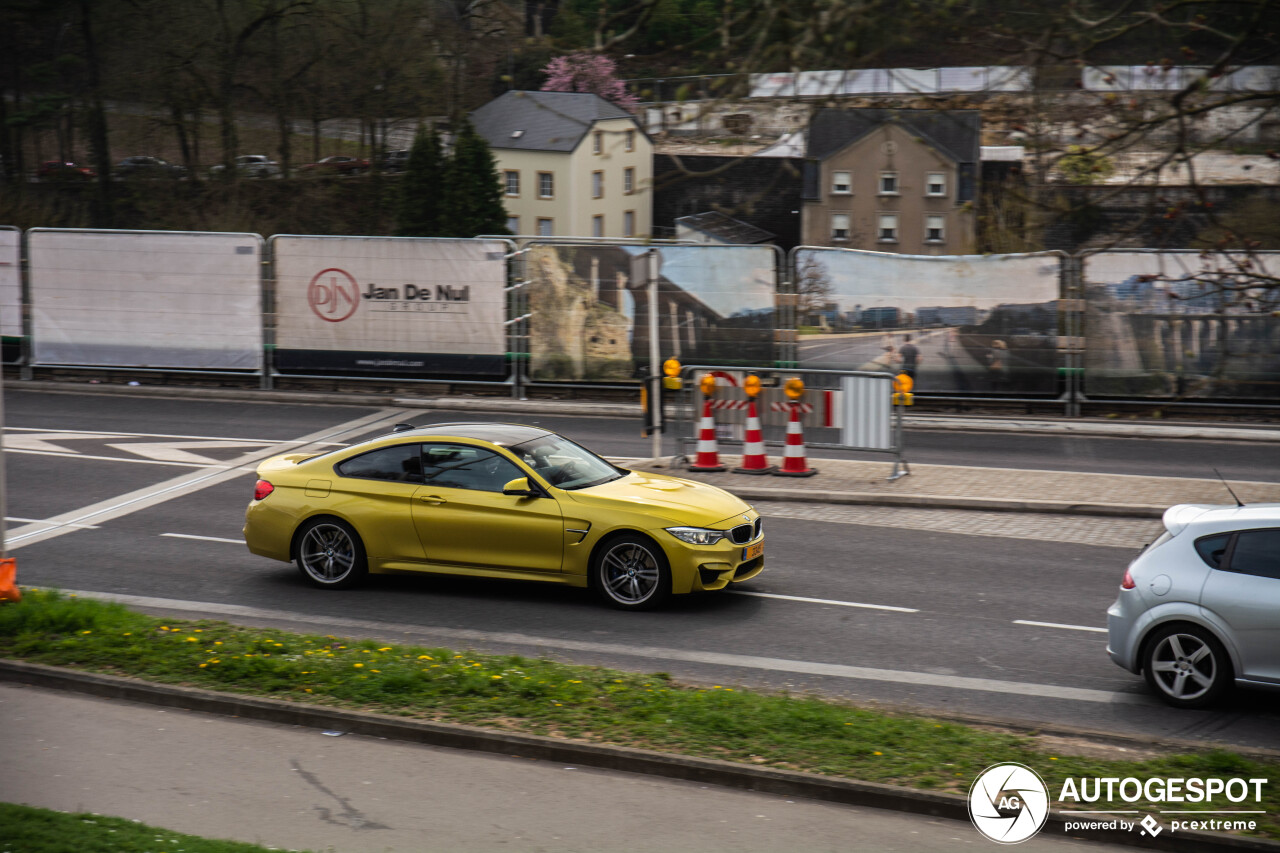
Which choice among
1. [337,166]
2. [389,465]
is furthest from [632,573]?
[337,166]

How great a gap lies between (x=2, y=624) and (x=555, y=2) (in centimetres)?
620

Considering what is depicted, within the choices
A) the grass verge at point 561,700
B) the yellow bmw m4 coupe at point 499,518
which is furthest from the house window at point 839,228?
the grass verge at point 561,700

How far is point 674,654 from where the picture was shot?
8969 mm

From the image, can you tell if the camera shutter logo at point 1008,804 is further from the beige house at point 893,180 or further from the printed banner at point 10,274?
the printed banner at point 10,274

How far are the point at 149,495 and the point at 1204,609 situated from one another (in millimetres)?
12009

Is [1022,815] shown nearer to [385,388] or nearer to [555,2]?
[555,2]

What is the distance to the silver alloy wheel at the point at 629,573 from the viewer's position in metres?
10.0

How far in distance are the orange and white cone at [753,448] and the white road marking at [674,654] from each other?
6.77 metres

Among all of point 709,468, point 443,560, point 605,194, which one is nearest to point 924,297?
point 709,468

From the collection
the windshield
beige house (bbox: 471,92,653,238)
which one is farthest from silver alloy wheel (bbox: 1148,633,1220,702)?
beige house (bbox: 471,92,653,238)

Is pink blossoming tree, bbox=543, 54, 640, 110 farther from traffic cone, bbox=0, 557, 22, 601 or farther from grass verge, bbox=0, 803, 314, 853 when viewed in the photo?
traffic cone, bbox=0, 557, 22, 601

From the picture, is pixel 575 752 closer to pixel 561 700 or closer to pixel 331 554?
pixel 561 700

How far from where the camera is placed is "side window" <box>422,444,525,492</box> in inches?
411

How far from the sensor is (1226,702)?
311 inches
